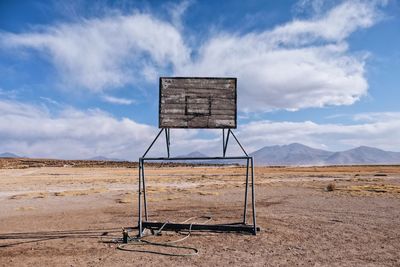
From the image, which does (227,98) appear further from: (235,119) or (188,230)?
(188,230)

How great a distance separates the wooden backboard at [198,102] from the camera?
13.1 m

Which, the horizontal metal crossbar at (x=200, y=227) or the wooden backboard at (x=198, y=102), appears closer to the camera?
the horizontal metal crossbar at (x=200, y=227)

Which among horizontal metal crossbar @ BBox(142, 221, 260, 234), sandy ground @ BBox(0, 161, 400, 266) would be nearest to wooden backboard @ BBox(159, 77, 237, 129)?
horizontal metal crossbar @ BBox(142, 221, 260, 234)

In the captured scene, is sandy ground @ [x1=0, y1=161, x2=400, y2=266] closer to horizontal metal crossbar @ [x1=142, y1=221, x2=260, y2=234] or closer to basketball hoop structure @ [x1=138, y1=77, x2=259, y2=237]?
horizontal metal crossbar @ [x1=142, y1=221, x2=260, y2=234]

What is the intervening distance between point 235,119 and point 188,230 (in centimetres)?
397

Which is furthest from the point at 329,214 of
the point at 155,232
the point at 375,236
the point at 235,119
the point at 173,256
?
the point at 173,256

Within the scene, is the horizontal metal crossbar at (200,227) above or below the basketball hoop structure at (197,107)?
below

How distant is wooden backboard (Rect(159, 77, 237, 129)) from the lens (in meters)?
13.1

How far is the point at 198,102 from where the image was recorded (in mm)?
13320

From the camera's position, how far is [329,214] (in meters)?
16.5

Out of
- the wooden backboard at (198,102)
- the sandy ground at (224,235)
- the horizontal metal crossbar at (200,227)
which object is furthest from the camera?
the wooden backboard at (198,102)

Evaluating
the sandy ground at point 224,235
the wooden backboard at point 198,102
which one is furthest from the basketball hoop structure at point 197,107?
the sandy ground at point 224,235

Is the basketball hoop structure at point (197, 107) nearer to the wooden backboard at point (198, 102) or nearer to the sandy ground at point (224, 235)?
the wooden backboard at point (198, 102)

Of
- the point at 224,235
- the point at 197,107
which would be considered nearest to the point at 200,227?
the point at 224,235
